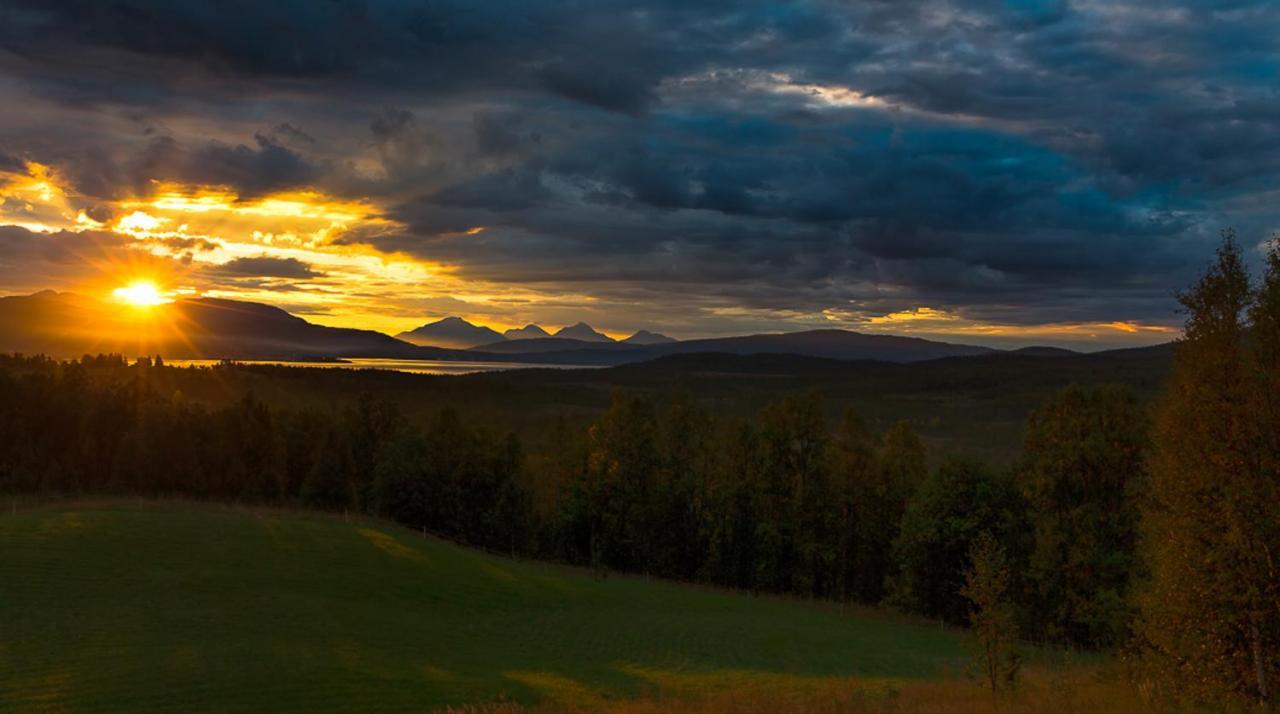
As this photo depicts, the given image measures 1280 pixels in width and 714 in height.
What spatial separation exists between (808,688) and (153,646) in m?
24.0

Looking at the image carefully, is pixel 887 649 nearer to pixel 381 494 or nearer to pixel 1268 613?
pixel 1268 613

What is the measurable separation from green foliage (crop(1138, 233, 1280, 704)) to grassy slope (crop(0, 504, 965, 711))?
1235 centimetres

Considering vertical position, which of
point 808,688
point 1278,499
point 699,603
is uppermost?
point 1278,499

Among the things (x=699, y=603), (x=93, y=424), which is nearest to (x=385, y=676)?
(x=699, y=603)

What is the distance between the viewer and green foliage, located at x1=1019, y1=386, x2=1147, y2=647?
176 ft

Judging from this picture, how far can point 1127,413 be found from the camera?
185 ft

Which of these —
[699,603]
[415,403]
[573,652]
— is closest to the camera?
[573,652]

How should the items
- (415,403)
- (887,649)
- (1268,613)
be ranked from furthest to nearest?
(415,403), (887,649), (1268,613)

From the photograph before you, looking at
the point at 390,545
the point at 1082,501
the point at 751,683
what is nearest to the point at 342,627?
the point at 751,683

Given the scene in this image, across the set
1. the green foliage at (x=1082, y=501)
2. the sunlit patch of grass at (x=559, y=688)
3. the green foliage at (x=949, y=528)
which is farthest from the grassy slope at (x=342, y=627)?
the green foliage at (x=1082, y=501)

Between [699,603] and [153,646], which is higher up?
[153,646]

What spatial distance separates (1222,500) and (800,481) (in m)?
54.7

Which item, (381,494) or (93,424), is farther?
(93,424)

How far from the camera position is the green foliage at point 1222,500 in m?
22.3
